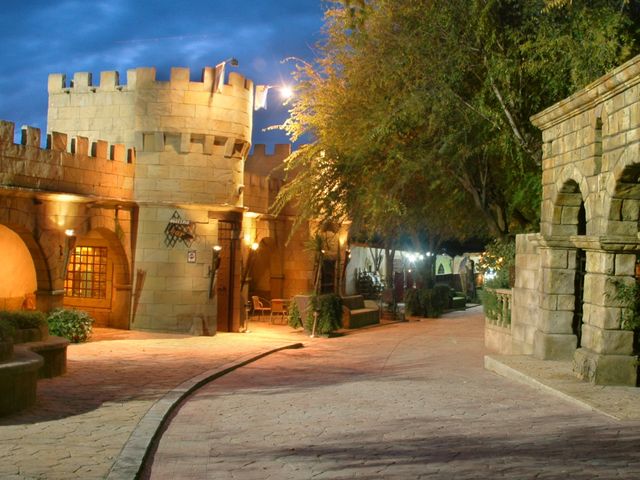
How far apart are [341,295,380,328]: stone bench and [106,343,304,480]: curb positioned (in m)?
10.2

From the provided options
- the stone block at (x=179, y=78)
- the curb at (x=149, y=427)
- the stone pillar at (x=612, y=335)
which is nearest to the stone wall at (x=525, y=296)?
the stone pillar at (x=612, y=335)

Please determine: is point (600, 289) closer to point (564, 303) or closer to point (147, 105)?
point (564, 303)

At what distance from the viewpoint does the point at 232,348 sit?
1666 centimetres

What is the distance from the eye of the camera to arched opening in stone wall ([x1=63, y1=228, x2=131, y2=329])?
1953 cm

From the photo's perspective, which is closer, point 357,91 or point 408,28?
point 408,28

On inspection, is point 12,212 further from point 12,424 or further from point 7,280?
point 12,424

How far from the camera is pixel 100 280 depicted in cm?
2011

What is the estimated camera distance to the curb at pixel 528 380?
9.31 metres

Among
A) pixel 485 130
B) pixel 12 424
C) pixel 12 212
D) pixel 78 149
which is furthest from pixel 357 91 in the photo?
pixel 12 424

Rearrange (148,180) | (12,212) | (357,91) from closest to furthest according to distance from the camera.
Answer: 1. (12,212)
2. (357,91)
3. (148,180)

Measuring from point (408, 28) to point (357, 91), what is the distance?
2.16 m

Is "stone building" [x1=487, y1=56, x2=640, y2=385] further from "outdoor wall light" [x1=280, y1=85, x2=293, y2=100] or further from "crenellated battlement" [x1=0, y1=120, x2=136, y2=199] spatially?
"crenellated battlement" [x1=0, y1=120, x2=136, y2=199]

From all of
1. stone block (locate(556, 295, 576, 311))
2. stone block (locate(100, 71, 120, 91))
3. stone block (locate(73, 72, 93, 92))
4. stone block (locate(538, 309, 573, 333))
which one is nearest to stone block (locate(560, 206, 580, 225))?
stone block (locate(556, 295, 576, 311))

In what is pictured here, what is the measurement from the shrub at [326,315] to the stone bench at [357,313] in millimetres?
1404
